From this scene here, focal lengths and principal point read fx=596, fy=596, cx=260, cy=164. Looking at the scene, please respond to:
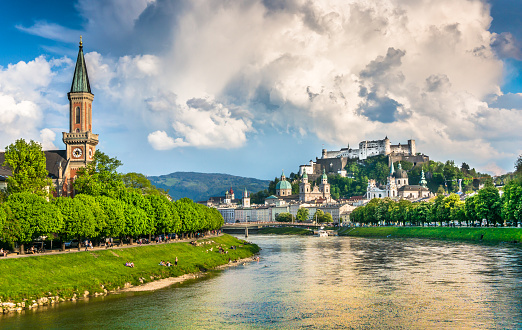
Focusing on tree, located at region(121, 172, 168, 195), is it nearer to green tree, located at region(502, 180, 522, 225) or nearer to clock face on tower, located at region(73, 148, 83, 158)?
clock face on tower, located at region(73, 148, 83, 158)

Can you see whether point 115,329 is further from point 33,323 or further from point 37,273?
point 37,273

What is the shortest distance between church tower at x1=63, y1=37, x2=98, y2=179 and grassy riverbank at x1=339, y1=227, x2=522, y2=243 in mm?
77806

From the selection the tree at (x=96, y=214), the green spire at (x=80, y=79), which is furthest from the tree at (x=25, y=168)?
the green spire at (x=80, y=79)

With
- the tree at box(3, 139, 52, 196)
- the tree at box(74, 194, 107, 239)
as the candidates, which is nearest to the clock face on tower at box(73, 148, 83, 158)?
the tree at box(3, 139, 52, 196)

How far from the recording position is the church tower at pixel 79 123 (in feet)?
332

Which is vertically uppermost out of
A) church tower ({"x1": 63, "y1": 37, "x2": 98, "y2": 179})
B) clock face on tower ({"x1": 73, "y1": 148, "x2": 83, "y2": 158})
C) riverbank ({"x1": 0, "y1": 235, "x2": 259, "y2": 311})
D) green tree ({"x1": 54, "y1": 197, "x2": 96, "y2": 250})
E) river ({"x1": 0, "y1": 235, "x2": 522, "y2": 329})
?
church tower ({"x1": 63, "y1": 37, "x2": 98, "y2": 179})

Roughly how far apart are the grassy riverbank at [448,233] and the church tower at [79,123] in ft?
255

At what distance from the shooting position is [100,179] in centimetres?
8950

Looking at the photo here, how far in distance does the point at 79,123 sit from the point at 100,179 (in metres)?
17.4

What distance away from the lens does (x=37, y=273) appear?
5319 cm

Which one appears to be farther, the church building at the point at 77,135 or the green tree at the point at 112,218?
the church building at the point at 77,135

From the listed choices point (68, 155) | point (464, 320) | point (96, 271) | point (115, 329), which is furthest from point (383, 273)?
point (68, 155)

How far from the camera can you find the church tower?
101 metres

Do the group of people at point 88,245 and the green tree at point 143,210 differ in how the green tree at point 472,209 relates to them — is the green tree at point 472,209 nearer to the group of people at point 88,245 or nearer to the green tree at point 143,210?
the green tree at point 143,210
